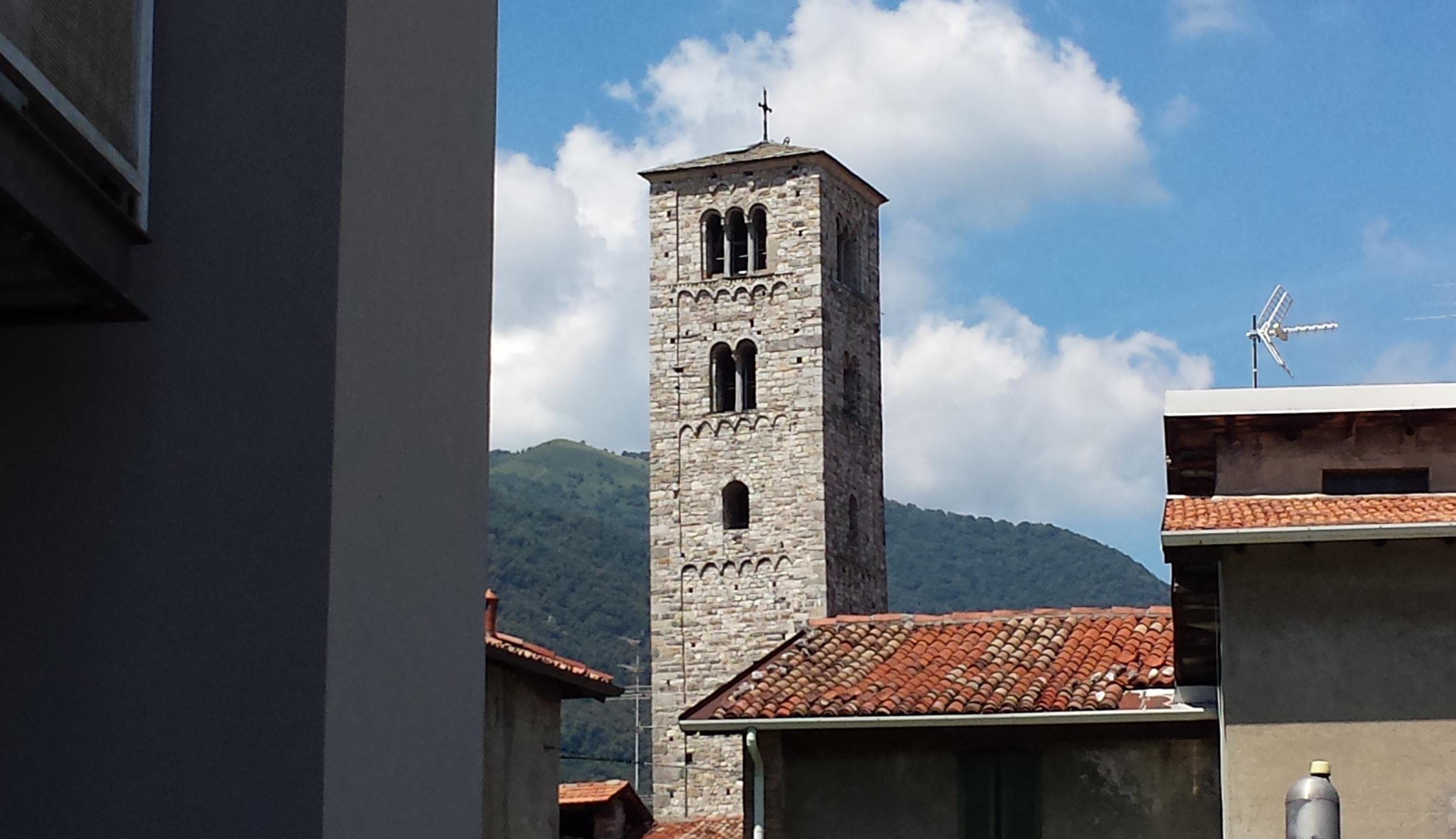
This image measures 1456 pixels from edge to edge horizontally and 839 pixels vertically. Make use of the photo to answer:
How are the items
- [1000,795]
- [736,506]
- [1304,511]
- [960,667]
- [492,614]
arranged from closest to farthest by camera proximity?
[1304,511], [1000,795], [960,667], [492,614], [736,506]

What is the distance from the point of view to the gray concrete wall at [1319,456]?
14352mm

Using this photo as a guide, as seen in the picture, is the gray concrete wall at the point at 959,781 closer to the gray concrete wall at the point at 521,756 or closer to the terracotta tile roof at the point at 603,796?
the gray concrete wall at the point at 521,756

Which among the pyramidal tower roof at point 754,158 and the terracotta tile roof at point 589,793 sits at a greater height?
the pyramidal tower roof at point 754,158

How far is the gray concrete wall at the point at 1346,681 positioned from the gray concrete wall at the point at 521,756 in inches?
220

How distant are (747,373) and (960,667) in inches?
1172

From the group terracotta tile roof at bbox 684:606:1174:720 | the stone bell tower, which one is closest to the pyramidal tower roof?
the stone bell tower

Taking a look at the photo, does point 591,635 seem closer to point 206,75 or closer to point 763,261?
point 763,261

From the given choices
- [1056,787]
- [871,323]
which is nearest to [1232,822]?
[1056,787]

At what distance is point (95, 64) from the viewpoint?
13.6 ft

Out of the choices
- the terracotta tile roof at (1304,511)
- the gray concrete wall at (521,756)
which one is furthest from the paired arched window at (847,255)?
the terracotta tile roof at (1304,511)

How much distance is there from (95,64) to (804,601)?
40763mm

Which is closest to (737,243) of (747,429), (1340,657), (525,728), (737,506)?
(747,429)

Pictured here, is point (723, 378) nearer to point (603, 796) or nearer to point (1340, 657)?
point (603, 796)

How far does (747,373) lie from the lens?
4656 cm
